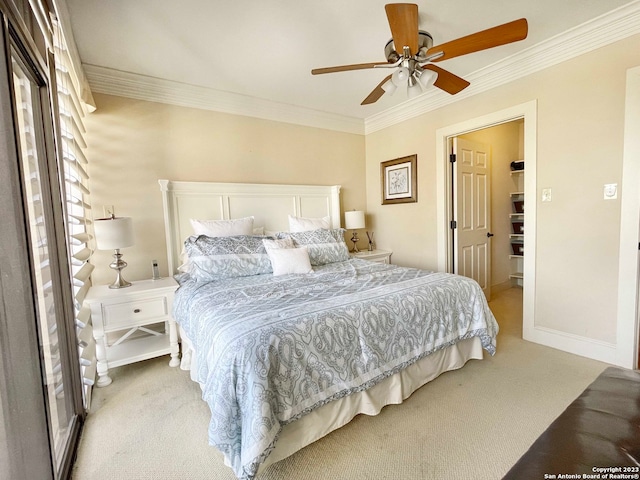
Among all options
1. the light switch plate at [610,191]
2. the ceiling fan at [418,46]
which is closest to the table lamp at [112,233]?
the ceiling fan at [418,46]

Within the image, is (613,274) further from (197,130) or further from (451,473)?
(197,130)

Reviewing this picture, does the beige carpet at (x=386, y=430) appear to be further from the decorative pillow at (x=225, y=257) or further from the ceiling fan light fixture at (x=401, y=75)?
the ceiling fan light fixture at (x=401, y=75)

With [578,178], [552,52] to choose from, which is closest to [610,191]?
[578,178]

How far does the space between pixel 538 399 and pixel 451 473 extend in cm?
94

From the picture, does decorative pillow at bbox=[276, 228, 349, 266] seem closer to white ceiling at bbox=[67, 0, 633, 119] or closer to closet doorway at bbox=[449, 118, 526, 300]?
closet doorway at bbox=[449, 118, 526, 300]

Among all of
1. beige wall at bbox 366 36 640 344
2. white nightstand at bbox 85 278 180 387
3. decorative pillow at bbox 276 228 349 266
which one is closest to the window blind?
white nightstand at bbox 85 278 180 387

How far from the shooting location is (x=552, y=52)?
2.47 m

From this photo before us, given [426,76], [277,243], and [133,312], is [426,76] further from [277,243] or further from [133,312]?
[133,312]

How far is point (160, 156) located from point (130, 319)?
1605mm

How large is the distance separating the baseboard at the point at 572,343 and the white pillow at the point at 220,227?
2.92 metres

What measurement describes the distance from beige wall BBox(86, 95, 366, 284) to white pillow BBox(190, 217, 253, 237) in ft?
1.36

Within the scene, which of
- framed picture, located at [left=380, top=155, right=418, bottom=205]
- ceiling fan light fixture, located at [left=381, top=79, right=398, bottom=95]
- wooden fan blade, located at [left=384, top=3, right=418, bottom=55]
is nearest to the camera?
wooden fan blade, located at [left=384, top=3, right=418, bottom=55]

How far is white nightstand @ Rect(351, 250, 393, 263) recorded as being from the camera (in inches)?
149

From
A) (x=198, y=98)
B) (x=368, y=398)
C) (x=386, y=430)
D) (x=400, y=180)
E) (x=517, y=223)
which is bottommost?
(x=386, y=430)
